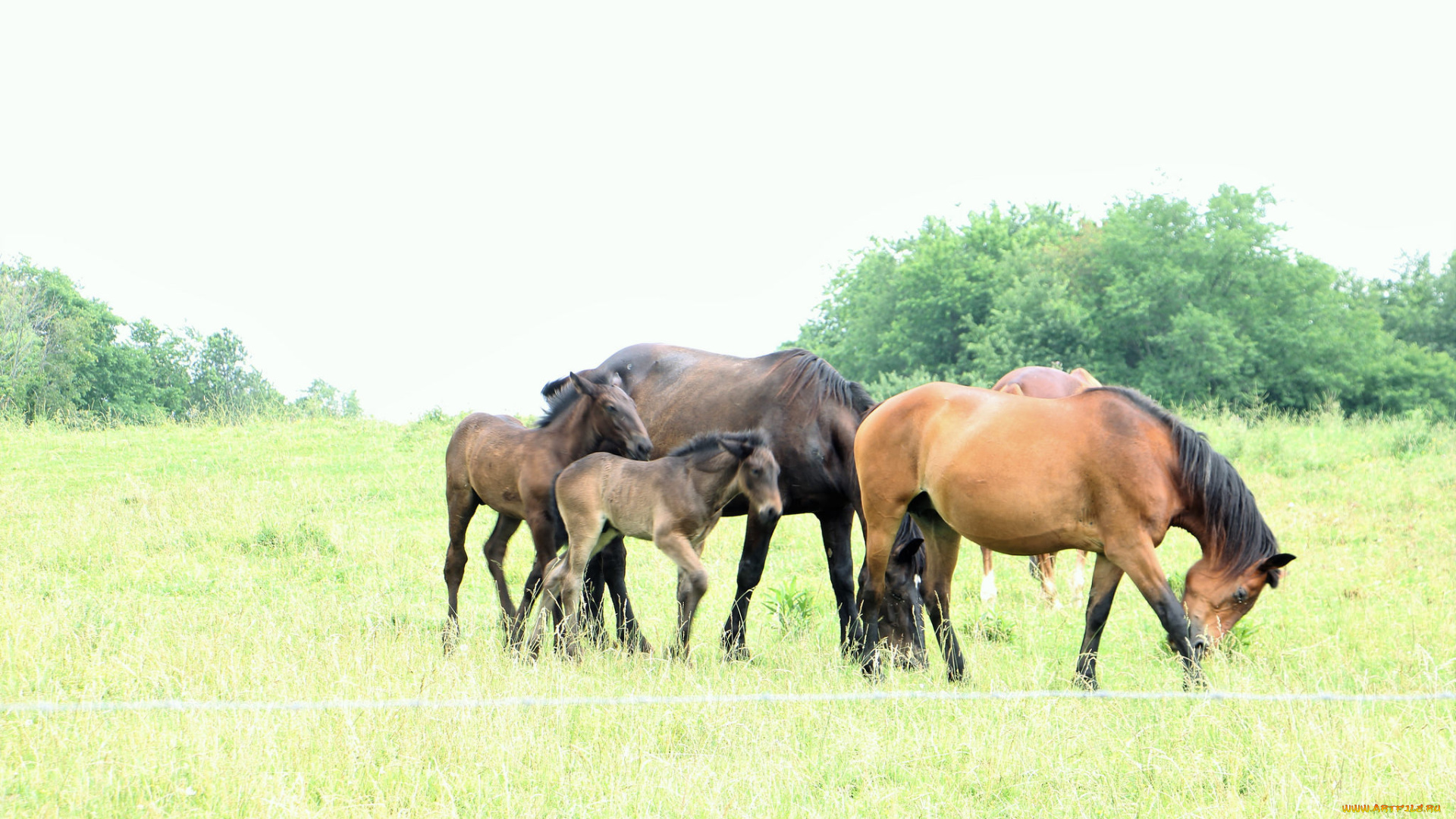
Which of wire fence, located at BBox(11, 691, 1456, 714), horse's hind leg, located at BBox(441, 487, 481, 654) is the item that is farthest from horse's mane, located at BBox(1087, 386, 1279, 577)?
horse's hind leg, located at BBox(441, 487, 481, 654)

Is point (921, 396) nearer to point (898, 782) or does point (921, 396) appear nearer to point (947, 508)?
point (947, 508)

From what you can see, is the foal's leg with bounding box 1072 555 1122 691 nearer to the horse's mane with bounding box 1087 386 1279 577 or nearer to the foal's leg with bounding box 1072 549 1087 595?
the horse's mane with bounding box 1087 386 1279 577

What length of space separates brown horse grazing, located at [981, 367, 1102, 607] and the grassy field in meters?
0.23

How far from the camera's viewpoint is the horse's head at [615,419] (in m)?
7.16

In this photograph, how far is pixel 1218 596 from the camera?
600cm

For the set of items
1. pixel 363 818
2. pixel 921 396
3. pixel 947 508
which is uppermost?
pixel 921 396

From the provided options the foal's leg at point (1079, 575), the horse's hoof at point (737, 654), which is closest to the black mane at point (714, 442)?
the horse's hoof at point (737, 654)

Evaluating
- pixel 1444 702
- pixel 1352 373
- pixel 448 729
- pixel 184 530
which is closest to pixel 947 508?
pixel 1444 702

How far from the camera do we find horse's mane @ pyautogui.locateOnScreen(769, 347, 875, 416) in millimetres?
7238

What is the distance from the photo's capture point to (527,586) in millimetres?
7102

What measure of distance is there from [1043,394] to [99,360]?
148ft

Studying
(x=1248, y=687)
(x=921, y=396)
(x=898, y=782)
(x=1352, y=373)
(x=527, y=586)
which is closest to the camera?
(x=898, y=782)

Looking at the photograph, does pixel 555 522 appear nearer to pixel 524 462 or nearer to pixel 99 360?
pixel 524 462

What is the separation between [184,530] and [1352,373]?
134ft
